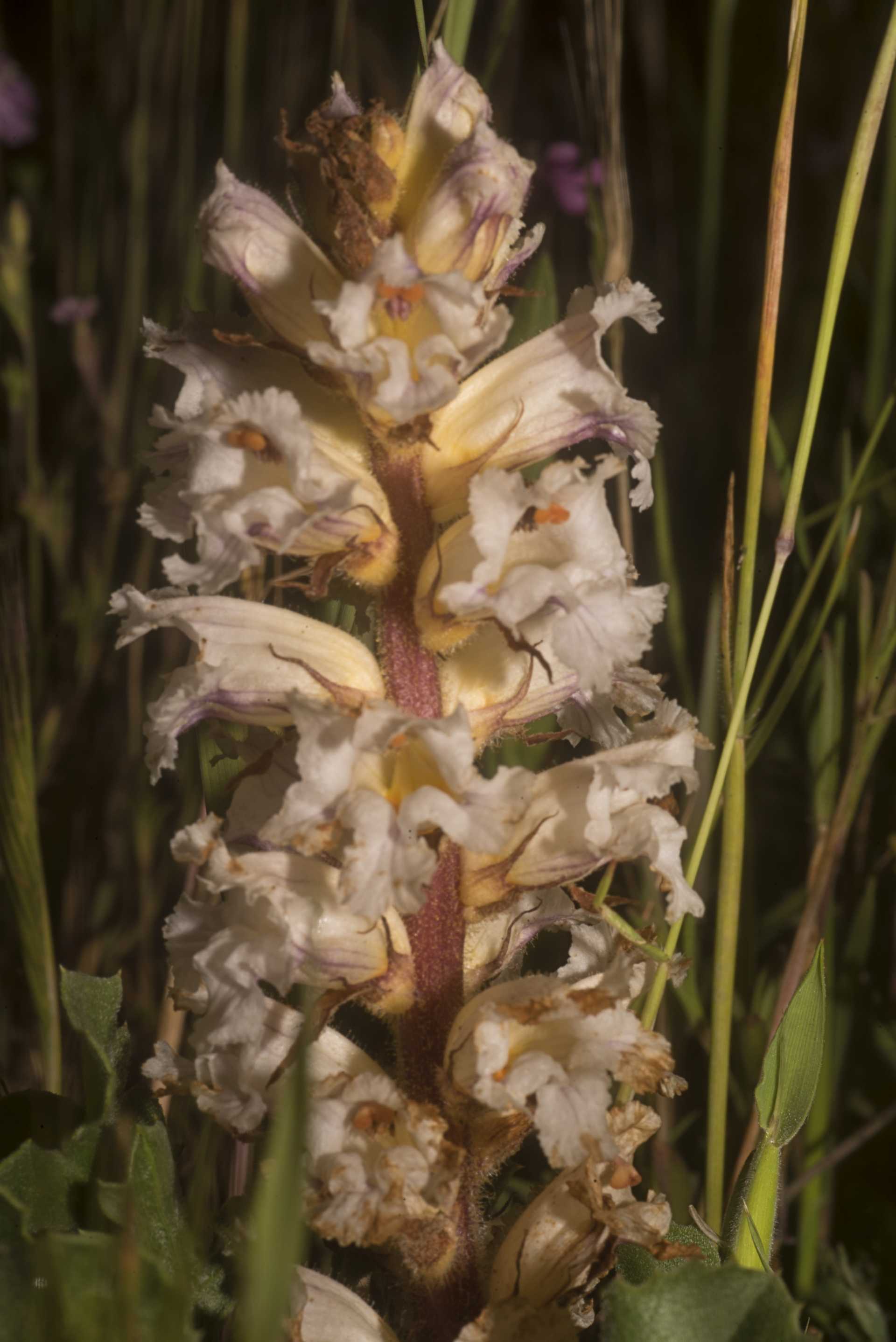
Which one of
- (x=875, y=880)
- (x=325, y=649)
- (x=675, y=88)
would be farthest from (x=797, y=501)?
(x=675, y=88)

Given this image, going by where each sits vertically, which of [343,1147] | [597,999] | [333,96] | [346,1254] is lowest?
[346,1254]

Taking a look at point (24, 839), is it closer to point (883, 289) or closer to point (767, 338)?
point (767, 338)

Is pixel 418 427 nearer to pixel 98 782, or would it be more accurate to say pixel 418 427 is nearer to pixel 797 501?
pixel 797 501

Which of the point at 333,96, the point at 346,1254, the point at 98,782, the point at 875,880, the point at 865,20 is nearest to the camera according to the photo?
the point at 333,96

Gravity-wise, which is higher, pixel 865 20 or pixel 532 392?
pixel 865 20

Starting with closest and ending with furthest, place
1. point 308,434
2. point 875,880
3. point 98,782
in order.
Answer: point 308,434 < point 875,880 < point 98,782

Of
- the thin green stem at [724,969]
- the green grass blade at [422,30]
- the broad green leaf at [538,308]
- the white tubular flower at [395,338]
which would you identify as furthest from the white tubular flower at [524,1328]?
the green grass blade at [422,30]

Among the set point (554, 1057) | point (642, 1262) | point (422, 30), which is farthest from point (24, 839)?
point (422, 30)
